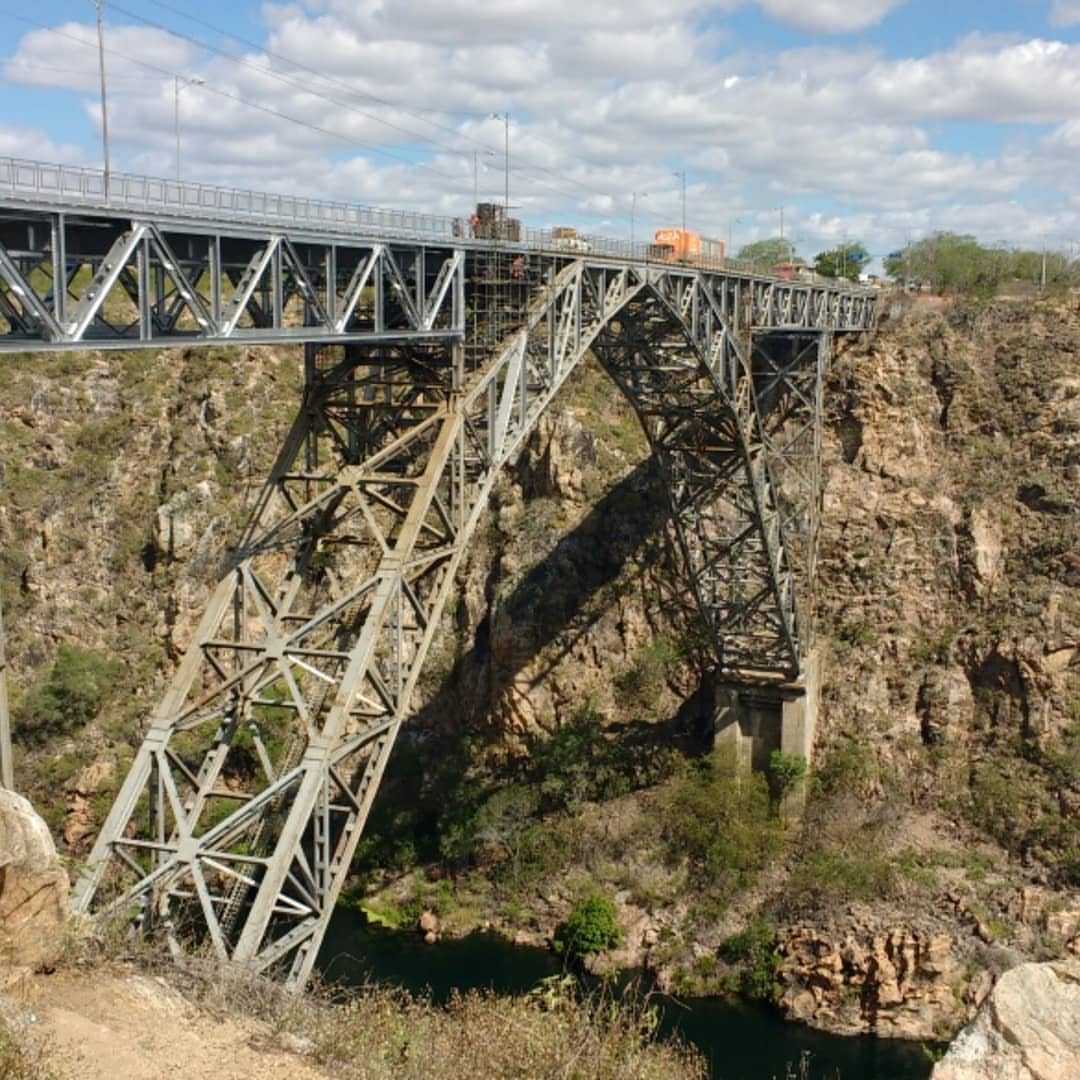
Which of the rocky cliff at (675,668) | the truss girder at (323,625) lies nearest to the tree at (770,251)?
the rocky cliff at (675,668)

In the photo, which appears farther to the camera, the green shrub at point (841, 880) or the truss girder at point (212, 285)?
the green shrub at point (841, 880)

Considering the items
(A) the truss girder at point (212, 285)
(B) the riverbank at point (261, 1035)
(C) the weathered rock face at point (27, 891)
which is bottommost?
(B) the riverbank at point (261, 1035)

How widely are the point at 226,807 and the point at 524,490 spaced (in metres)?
13.6

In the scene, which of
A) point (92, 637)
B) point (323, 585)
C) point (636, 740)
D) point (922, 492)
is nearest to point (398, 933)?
point (636, 740)

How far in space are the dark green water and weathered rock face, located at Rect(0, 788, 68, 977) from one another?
14.6 meters

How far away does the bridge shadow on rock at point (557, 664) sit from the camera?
115 ft

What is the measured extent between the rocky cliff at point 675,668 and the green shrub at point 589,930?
2.21 feet

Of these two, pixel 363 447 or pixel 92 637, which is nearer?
pixel 363 447

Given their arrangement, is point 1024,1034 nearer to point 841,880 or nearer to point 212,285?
point 212,285

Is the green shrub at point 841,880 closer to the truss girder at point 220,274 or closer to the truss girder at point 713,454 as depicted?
the truss girder at point 713,454

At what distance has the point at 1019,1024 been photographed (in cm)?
735

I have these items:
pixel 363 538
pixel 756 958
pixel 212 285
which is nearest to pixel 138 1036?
pixel 212 285

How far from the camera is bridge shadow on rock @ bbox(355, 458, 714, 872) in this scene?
35.1 meters

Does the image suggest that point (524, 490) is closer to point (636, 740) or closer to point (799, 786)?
point (636, 740)
